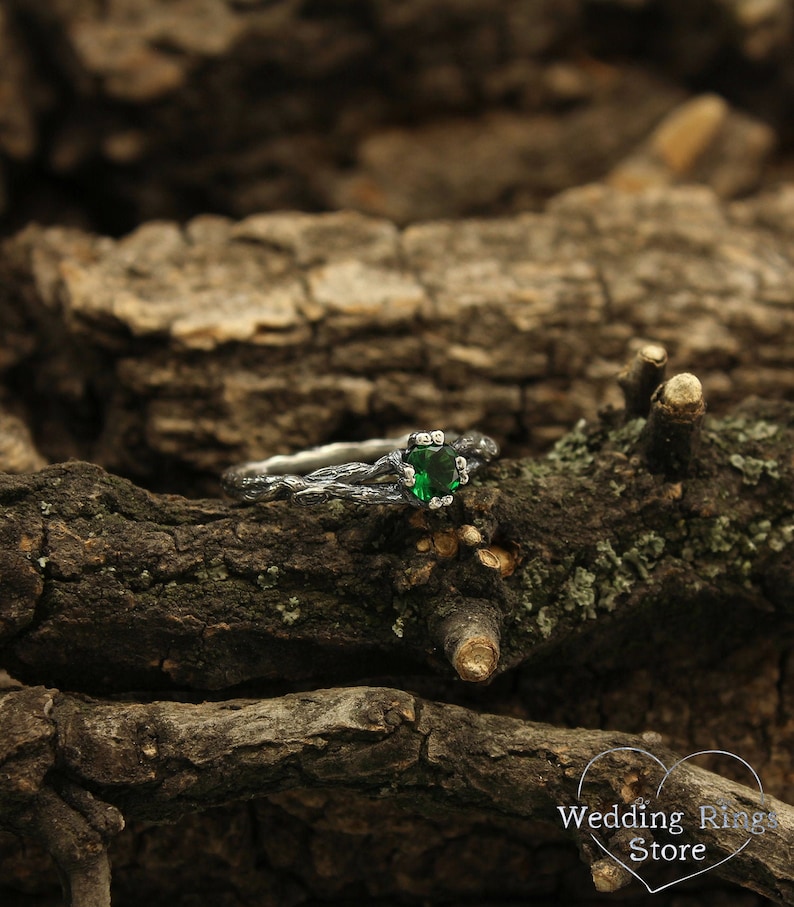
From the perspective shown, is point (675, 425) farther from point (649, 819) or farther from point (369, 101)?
point (369, 101)

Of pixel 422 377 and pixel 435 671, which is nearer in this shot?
pixel 435 671

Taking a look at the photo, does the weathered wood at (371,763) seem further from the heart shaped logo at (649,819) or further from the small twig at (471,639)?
the small twig at (471,639)

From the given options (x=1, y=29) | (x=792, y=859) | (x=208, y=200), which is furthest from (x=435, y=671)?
(x=1, y=29)

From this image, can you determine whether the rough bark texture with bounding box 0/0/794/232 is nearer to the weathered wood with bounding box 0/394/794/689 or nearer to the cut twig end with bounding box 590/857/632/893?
the weathered wood with bounding box 0/394/794/689

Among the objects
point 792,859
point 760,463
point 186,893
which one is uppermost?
point 760,463

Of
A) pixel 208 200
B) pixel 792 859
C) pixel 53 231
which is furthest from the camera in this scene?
pixel 208 200

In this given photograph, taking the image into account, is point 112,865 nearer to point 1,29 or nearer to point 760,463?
point 760,463
